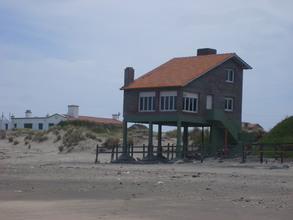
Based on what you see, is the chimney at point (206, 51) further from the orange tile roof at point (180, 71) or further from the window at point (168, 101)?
the window at point (168, 101)

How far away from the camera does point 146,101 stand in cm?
4550

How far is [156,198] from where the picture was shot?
16.8 m

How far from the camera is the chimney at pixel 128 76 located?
4762 cm

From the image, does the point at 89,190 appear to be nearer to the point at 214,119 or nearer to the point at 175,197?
the point at 175,197

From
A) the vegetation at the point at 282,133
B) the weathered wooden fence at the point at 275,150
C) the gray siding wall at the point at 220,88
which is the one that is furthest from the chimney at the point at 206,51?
the weathered wooden fence at the point at 275,150

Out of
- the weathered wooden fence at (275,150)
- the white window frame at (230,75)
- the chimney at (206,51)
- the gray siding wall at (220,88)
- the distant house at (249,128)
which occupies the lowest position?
the weathered wooden fence at (275,150)

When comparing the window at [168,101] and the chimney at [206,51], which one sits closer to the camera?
the window at [168,101]

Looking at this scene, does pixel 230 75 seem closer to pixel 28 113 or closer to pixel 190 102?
pixel 190 102

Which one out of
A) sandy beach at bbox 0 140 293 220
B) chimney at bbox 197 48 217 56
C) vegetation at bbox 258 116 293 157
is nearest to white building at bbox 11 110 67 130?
chimney at bbox 197 48 217 56

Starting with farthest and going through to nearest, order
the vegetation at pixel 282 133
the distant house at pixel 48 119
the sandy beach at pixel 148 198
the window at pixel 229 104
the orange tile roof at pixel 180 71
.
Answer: the distant house at pixel 48 119 → the window at pixel 229 104 → the orange tile roof at pixel 180 71 → the vegetation at pixel 282 133 → the sandy beach at pixel 148 198

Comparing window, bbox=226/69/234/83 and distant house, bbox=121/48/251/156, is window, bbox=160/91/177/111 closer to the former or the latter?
distant house, bbox=121/48/251/156

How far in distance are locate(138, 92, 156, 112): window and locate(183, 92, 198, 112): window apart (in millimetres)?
2601

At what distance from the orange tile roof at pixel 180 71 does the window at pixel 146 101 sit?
668 mm

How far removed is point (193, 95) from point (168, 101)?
207 cm
